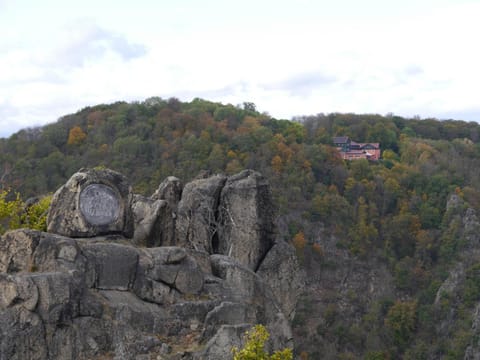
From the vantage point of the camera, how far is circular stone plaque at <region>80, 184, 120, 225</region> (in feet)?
→ 66.2

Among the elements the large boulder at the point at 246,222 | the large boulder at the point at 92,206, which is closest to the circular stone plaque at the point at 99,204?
the large boulder at the point at 92,206

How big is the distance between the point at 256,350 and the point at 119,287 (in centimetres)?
341

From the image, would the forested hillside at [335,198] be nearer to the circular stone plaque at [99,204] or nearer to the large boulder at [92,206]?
the large boulder at [92,206]

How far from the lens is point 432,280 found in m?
95.1

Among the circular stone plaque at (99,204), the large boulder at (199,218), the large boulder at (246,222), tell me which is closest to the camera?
the circular stone plaque at (99,204)

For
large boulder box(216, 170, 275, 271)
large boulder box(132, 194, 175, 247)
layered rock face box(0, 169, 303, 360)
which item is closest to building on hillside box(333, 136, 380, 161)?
large boulder box(216, 170, 275, 271)

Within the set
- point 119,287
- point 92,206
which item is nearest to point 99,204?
point 92,206

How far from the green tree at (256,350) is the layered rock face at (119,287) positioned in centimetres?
38

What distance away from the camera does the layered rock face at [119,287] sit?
1689 centimetres

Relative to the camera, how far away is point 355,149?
135750 millimetres

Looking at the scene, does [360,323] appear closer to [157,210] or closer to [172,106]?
[172,106]

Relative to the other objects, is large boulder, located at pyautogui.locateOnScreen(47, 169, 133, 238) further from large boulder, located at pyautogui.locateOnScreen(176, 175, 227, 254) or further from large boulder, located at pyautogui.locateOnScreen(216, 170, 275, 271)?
large boulder, located at pyautogui.locateOnScreen(216, 170, 275, 271)

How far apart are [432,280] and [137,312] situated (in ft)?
264

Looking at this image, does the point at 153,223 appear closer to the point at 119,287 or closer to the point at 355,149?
the point at 119,287
